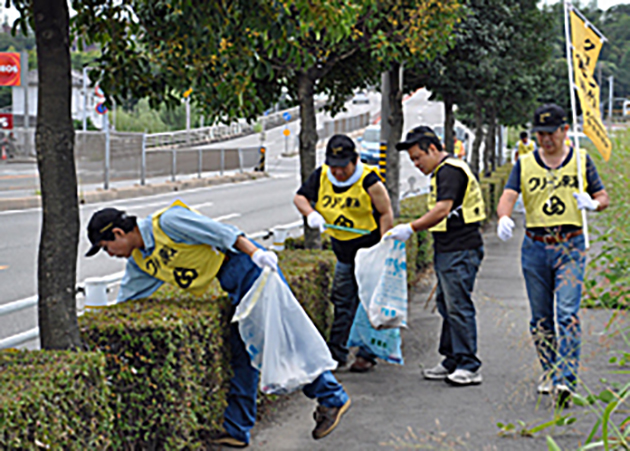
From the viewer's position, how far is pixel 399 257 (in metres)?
6.49

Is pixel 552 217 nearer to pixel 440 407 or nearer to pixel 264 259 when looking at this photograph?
pixel 440 407

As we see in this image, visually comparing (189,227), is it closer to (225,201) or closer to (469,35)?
(469,35)

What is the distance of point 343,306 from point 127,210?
1337 cm

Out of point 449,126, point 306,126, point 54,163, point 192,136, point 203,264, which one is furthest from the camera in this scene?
point 192,136

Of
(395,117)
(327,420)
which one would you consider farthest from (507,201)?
(395,117)

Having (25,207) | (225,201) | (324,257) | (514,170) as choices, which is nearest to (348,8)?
(514,170)

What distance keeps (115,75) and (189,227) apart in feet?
4.66

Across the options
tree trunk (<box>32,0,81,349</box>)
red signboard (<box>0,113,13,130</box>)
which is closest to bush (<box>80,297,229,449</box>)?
tree trunk (<box>32,0,81,349</box>)

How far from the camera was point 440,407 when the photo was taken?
570cm

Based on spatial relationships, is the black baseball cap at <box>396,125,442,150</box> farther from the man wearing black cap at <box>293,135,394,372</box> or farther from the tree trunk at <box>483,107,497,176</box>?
the tree trunk at <box>483,107,497,176</box>

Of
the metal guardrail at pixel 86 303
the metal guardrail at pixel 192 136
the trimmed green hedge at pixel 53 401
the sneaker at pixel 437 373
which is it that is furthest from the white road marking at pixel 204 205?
the trimmed green hedge at pixel 53 401

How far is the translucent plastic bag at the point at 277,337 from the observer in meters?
4.68

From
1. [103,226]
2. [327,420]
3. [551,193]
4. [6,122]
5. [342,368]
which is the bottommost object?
[342,368]

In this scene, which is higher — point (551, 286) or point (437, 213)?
point (437, 213)
